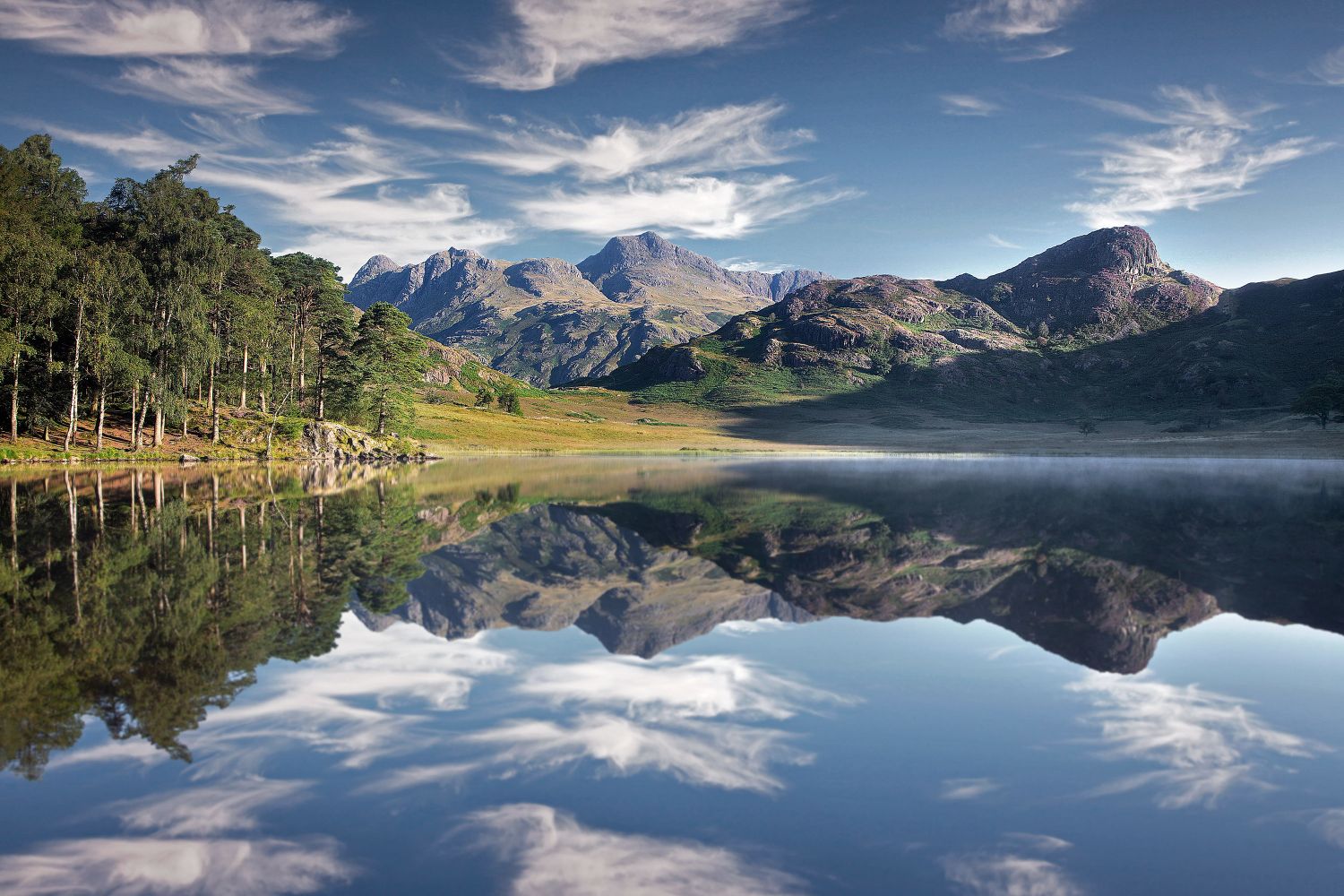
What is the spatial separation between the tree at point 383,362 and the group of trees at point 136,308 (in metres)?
4.57

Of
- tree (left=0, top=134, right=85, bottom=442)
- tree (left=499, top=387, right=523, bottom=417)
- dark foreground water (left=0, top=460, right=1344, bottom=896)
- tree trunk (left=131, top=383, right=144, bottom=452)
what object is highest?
tree (left=0, top=134, right=85, bottom=442)

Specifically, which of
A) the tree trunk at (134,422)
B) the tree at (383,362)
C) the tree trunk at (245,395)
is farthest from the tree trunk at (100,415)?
the tree at (383,362)

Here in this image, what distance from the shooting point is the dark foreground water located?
5520mm

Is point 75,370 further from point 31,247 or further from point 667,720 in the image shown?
point 667,720

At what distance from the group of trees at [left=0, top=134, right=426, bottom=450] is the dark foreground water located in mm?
45974

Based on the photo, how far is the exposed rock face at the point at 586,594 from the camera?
42.1ft

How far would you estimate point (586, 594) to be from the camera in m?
15.7

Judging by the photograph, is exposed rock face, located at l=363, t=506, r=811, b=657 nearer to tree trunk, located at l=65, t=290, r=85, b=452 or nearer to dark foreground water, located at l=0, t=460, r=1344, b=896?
dark foreground water, located at l=0, t=460, r=1344, b=896

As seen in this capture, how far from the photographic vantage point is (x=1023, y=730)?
7.91 metres

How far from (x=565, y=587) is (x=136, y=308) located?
59114 millimetres

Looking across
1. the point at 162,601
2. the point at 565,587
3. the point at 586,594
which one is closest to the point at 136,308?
the point at 162,601

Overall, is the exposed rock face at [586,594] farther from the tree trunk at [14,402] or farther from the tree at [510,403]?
the tree at [510,403]

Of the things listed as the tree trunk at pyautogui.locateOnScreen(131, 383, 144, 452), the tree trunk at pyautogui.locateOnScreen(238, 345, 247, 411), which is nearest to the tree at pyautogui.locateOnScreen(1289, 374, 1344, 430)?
the tree trunk at pyautogui.locateOnScreen(238, 345, 247, 411)

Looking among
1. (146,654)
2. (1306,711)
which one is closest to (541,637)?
(146,654)
